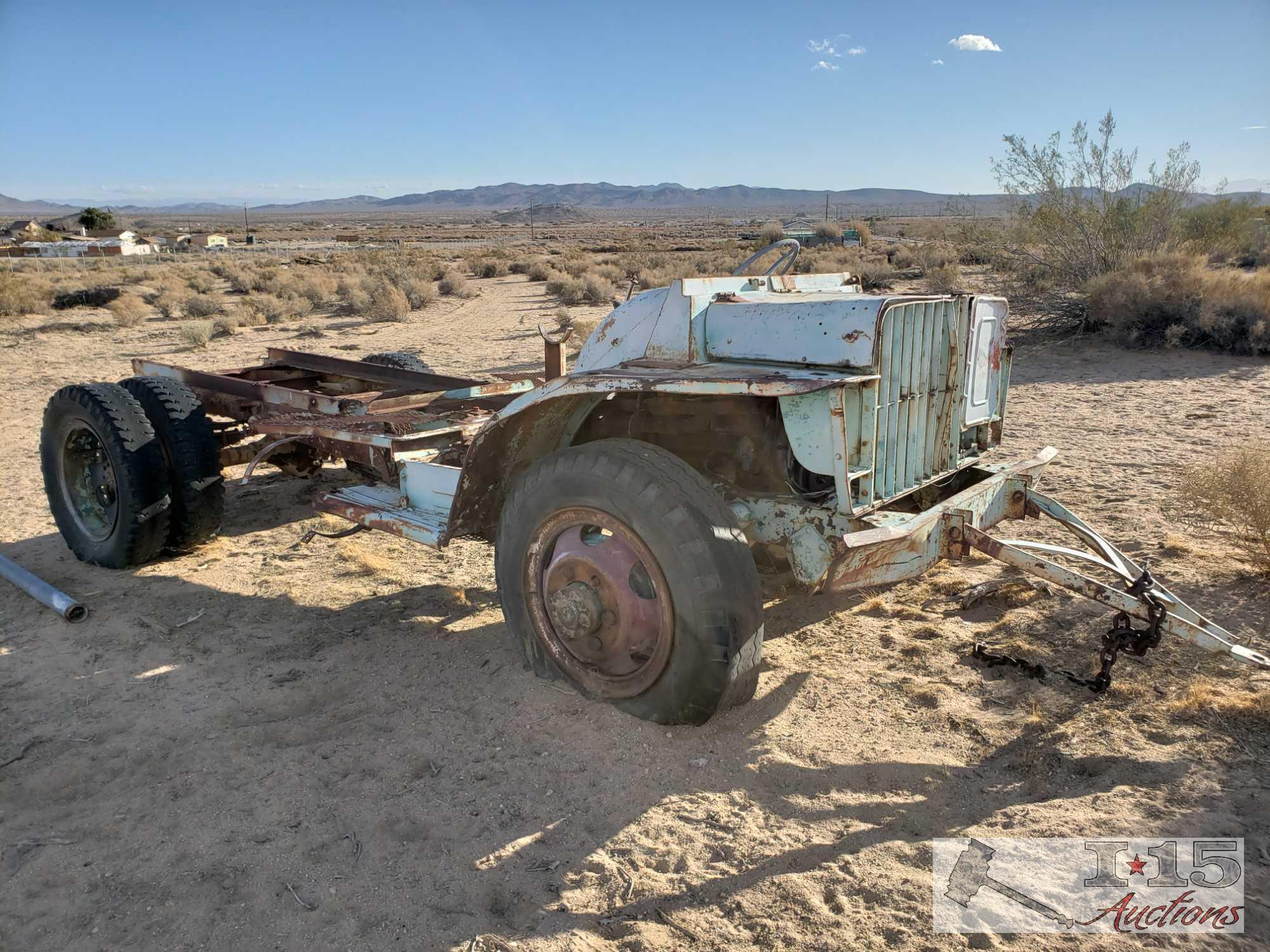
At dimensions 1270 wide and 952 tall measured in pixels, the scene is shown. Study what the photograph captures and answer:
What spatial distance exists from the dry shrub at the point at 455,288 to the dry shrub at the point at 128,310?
25.8 ft

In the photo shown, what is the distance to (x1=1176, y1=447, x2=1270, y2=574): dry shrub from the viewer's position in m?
4.74

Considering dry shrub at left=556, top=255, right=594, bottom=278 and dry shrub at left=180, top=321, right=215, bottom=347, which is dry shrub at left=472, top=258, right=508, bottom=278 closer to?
dry shrub at left=556, top=255, right=594, bottom=278

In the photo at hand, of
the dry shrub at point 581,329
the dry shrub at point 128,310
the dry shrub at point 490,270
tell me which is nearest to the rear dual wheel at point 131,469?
the dry shrub at point 581,329

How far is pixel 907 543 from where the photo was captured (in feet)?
10.5

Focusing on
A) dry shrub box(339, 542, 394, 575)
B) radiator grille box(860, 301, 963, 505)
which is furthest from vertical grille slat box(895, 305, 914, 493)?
dry shrub box(339, 542, 394, 575)

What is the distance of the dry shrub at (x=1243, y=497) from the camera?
15.6 ft

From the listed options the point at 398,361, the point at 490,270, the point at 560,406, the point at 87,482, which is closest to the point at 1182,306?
the point at 398,361

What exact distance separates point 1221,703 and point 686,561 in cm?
240

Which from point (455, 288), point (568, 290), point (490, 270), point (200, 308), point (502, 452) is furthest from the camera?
point (490, 270)

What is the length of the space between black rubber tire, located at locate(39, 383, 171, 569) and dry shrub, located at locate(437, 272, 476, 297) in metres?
19.3

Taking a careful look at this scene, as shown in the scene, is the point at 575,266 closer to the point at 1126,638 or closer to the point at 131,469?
the point at 131,469

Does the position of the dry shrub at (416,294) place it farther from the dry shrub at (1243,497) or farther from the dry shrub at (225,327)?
the dry shrub at (1243,497)

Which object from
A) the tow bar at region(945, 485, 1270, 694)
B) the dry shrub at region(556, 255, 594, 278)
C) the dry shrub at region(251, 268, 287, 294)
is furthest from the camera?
the dry shrub at region(556, 255, 594, 278)

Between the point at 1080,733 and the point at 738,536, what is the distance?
1.64m
